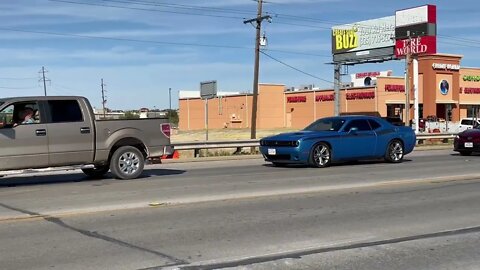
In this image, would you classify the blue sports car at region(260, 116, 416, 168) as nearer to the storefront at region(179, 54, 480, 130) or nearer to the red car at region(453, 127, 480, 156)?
the red car at region(453, 127, 480, 156)

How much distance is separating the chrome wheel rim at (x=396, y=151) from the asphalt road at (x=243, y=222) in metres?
4.20

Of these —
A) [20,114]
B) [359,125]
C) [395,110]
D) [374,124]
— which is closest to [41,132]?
[20,114]

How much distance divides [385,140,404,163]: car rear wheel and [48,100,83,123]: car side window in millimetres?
9723

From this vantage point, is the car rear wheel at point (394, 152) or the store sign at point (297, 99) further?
the store sign at point (297, 99)

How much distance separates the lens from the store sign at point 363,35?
60.8 metres

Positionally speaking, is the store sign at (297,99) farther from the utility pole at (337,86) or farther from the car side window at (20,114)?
the car side window at (20,114)

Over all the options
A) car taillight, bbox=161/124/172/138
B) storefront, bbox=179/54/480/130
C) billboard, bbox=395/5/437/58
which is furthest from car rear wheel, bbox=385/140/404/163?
storefront, bbox=179/54/480/130

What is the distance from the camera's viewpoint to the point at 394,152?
1830 cm

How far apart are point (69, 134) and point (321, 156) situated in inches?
282

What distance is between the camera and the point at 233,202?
33.2 feet

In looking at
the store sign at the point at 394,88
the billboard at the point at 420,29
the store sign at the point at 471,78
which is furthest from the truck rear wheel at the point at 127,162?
the store sign at the point at 471,78

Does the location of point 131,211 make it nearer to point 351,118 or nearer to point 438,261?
point 438,261

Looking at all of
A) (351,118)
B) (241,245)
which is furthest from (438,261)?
(351,118)

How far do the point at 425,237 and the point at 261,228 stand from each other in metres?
2.14
